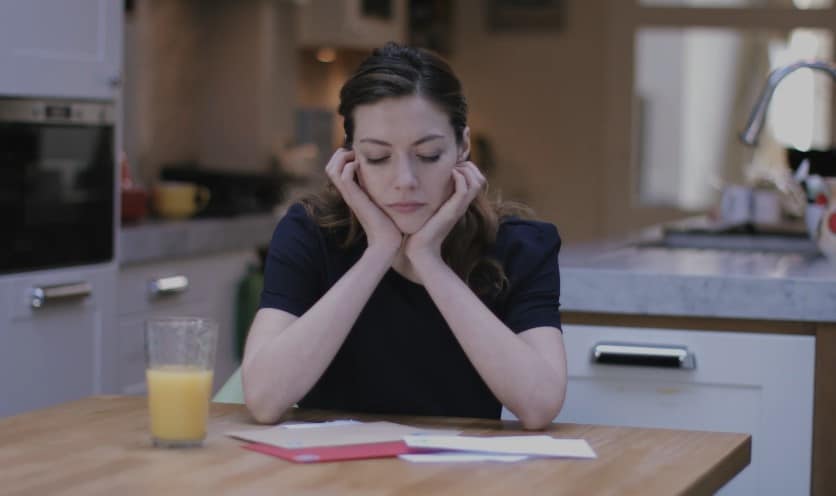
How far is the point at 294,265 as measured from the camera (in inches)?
78.9

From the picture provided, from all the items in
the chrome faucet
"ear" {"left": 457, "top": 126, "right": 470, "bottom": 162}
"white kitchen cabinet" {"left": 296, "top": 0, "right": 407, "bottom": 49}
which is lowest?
"ear" {"left": 457, "top": 126, "right": 470, "bottom": 162}

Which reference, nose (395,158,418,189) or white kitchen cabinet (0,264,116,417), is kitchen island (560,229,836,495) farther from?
white kitchen cabinet (0,264,116,417)

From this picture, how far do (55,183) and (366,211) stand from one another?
1831 mm

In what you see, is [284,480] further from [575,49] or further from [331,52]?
[575,49]

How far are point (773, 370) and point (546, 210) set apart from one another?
A: 5.42 metres

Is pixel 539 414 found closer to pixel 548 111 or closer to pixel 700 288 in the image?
pixel 700 288

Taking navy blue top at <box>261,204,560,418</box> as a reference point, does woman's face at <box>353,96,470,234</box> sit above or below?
above

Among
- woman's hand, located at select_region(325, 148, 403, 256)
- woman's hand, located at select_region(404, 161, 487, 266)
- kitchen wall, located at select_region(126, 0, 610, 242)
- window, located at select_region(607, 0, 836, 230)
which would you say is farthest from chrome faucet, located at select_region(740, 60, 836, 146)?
window, located at select_region(607, 0, 836, 230)

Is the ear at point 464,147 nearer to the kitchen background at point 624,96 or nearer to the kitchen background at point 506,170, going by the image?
the kitchen background at point 506,170

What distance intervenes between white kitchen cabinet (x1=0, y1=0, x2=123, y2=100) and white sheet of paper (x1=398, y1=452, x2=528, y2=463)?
6.99 feet

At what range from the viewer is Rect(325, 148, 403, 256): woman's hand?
194cm

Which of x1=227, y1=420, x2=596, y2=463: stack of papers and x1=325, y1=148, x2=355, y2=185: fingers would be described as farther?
x1=325, y1=148, x2=355, y2=185: fingers

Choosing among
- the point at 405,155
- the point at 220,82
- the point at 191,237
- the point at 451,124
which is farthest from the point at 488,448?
the point at 220,82

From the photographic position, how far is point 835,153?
11.8 ft
